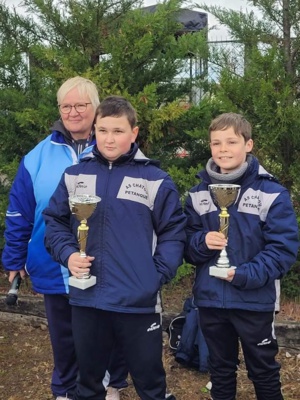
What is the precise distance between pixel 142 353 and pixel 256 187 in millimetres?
1041

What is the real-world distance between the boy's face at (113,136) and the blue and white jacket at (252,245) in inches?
21.6

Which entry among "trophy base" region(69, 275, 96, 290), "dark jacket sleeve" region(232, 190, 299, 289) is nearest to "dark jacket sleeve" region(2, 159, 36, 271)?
"trophy base" region(69, 275, 96, 290)

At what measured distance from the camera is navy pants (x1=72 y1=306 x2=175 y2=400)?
8.75ft

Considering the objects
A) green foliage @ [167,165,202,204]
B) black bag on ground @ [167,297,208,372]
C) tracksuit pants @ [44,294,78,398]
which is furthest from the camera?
green foliage @ [167,165,202,204]

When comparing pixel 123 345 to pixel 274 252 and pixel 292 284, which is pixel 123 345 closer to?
pixel 274 252

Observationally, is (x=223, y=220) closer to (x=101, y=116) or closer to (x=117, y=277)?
(x=117, y=277)

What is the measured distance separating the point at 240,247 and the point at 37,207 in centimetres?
118

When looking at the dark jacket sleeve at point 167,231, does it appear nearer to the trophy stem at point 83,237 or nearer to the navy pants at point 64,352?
the trophy stem at point 83,237

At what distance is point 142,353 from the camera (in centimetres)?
268

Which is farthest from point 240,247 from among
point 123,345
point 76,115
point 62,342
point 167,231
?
point 62,342

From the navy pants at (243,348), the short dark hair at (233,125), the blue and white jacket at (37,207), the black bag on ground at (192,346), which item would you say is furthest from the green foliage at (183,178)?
the navy pants at (243,348)

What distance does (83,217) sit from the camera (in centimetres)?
254

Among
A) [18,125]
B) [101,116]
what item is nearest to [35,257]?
[101,116]

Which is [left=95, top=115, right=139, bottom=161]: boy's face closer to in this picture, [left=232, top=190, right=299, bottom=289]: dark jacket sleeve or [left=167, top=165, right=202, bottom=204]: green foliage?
[left=232, top=190, right=299, bottom=289]: dark jacket sleeve
